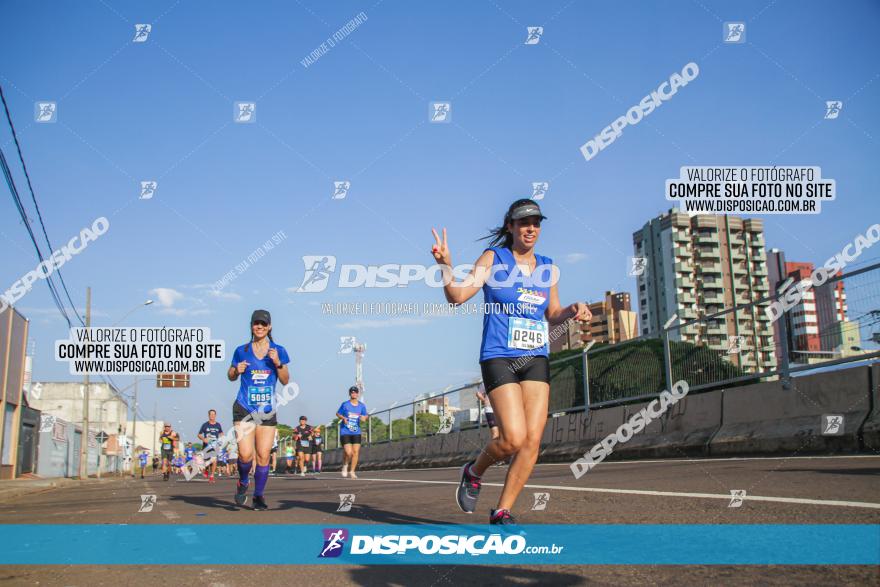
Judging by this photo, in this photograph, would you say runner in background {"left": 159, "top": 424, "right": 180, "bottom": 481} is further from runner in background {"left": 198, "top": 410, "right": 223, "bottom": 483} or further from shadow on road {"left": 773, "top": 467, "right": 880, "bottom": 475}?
shadow on road {"left": 773, "top": 467, "right": 880, "bottom": 475}

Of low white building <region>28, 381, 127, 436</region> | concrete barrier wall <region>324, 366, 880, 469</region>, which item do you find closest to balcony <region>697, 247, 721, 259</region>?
low white building <region>28, 381, 127, 436</region>

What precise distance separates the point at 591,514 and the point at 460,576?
1.96 meters

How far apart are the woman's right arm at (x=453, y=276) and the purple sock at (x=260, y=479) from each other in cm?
392

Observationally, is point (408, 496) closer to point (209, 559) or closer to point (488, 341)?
point (488, 341)

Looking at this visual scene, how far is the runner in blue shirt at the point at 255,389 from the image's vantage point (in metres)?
8.41

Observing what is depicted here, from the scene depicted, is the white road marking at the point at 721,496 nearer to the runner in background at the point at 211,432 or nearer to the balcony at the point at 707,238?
the runner in background at the point at 211,432

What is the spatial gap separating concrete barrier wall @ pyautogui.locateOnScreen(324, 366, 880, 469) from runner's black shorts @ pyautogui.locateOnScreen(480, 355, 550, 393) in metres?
6.06

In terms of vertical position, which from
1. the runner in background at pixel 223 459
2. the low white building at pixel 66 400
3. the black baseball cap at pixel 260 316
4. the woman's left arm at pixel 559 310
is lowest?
the runner in background at pixel 223 459

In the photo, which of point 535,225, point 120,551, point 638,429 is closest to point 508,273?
point 535,225

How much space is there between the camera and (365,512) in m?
6.54

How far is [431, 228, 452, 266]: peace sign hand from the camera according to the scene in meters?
4.99

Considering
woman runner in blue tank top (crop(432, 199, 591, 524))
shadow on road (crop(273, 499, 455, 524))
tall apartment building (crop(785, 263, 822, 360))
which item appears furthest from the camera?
tall apartment building (crop(785, 263, 822, 360))

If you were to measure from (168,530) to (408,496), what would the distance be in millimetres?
2959

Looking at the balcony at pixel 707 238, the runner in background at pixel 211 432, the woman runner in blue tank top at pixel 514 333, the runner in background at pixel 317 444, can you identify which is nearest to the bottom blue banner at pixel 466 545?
the woman runner in blue tank top at pixel 514 333
